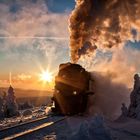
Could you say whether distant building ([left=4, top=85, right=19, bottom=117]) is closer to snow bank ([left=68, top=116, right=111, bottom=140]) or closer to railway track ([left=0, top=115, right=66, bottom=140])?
railway track ([left=0, top=115, right=66, bottom=140])

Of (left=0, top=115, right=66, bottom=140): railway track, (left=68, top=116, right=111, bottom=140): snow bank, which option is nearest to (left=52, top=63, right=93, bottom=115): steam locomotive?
(left=0, top=115, right=66, bottom=140): railway track

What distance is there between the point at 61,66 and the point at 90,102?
6791mm

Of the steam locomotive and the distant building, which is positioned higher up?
the steam locomotive

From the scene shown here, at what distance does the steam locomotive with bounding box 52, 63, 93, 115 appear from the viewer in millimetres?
35406

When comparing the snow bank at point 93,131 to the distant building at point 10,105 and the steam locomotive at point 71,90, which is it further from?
the distant building at point 10,105

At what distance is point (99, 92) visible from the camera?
42906mm

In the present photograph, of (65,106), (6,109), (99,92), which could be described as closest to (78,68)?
(65,106)

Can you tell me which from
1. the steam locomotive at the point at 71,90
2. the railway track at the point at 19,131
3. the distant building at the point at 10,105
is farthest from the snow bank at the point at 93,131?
the distant building at the point at 10,105

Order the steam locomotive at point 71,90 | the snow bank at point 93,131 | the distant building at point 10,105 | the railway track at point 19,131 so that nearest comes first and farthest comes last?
1. the snow bank at point 93,131
2. the railway track at point 19,131
3. the steam locomotive at point 71,90
4. the distant building at point 10,105

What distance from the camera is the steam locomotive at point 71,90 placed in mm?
35406

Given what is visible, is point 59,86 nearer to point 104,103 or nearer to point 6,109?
point 104,103

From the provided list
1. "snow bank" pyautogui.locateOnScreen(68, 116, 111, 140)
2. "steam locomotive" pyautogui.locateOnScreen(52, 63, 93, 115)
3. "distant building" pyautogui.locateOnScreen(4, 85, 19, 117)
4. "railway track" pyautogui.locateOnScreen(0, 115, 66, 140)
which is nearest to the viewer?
"snow bank" pyautogui.locateOnScreen(68, 116, 111, 140)

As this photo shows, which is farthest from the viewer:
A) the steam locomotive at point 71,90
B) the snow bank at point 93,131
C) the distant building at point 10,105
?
the distant building at point 10,105

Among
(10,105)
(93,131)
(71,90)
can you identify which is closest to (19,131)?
(93,131)
